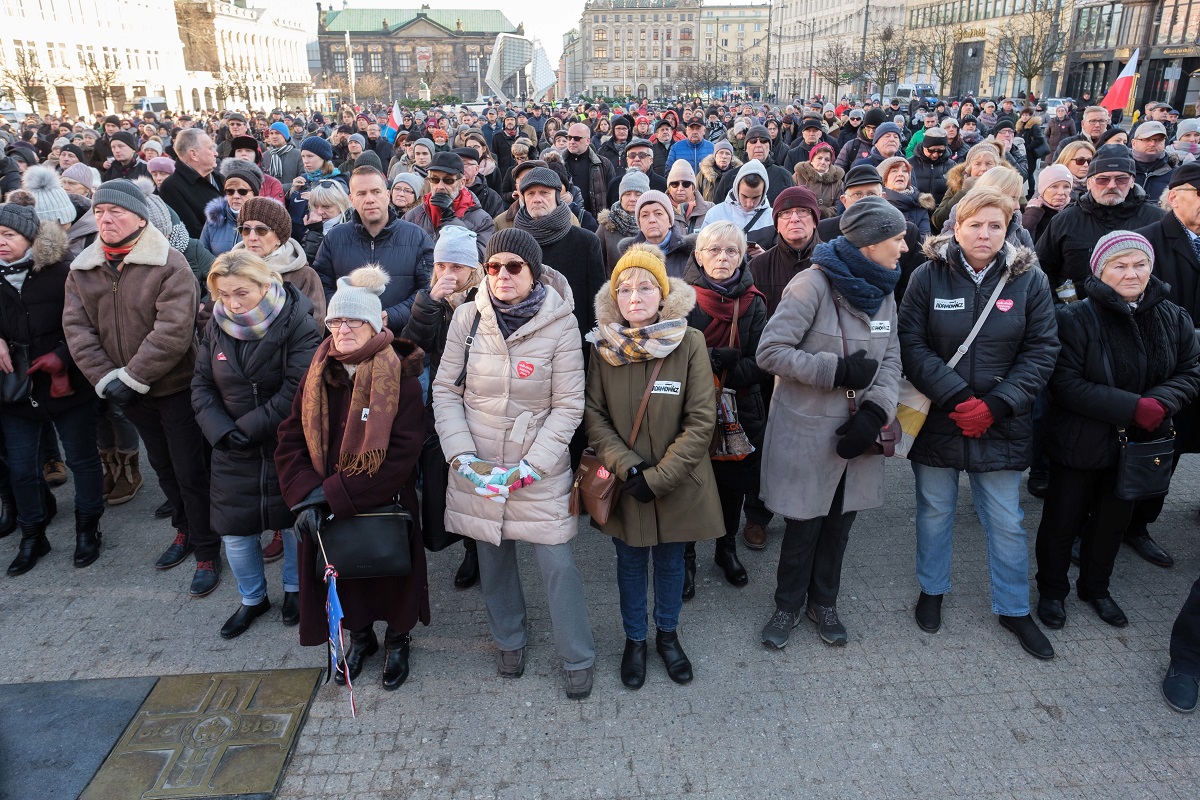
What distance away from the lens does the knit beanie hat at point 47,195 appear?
543cm

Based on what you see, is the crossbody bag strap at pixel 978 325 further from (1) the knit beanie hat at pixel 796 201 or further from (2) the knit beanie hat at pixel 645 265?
(2) the knit beanie hat at pixel 645 265

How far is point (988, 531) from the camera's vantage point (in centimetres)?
403

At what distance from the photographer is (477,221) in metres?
6.23

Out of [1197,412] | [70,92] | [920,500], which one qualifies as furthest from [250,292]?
[70,92]

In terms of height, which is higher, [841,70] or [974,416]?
[841,70]

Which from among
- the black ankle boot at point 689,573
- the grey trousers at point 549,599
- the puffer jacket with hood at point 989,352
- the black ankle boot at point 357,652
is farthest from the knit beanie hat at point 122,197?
the puffer jacket with hood at point 989,352

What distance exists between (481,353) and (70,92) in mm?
66996

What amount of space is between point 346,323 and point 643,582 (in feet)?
6.06

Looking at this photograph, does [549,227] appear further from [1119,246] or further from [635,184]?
→ [1119,246]

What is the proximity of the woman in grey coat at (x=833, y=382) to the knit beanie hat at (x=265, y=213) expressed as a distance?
116 inches

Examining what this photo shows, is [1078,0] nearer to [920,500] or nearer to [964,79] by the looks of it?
[964,79]

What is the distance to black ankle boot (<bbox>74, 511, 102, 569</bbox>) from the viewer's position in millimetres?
4879

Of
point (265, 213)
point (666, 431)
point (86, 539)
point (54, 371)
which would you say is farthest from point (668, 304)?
point (86, 539)

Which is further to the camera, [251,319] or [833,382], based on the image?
[251,319]
